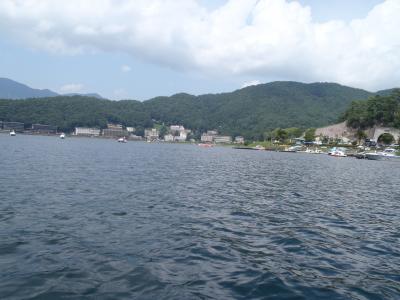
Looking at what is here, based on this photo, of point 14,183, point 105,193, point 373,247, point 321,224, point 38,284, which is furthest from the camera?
point 14,183

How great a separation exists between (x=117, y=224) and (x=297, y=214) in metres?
11.7

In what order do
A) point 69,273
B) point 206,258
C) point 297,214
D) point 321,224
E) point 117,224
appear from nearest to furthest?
point 69,273
point 206,258
point 117,224
point 321,224
point 297,214

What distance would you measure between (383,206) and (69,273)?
24718 millimetres

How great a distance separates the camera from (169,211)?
20.9 m

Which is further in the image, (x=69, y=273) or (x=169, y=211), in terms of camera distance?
(x=169, y=211)

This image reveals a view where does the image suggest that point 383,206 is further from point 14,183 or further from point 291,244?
point 14,183

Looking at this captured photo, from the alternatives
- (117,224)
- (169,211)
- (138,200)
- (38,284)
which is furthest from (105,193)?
(38,284)

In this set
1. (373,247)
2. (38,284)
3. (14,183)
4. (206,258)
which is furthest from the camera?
(14,183)

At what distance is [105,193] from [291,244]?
15.4 m

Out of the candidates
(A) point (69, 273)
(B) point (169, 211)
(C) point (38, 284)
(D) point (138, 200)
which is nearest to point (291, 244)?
(B) point (169, 211)

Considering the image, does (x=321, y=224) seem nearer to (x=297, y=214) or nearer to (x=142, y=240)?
(x=297, y=214)

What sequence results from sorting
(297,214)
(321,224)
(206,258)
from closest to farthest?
(206,258)
(321,224)
(297,214)

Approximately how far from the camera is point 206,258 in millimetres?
13078

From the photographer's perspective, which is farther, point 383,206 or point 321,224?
point 383,206
